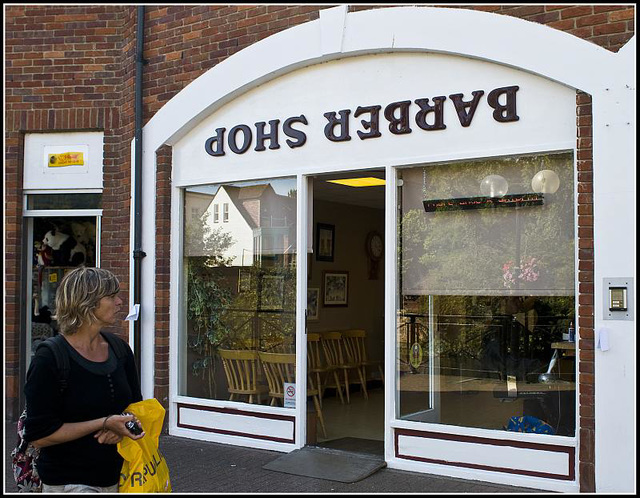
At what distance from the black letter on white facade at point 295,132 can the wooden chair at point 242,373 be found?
2.16m

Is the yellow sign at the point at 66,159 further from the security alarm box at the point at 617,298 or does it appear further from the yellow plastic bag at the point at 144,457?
the security alarm box at the point at 617,298

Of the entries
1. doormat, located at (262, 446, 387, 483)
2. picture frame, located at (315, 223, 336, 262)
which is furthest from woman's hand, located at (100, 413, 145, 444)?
picture frame, located at (315, 223, 336, 262)

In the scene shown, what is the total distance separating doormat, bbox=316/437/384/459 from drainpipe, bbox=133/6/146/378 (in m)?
2.24

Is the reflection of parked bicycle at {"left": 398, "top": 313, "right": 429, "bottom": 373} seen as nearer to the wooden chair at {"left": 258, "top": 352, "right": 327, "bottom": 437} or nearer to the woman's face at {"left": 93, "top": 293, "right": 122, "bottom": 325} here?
the wooden chair at {"left": 258, "top": 352, "right": 327, "bottom": 437}

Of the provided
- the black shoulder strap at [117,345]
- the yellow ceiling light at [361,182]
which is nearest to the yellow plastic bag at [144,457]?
the black shoulder strap at [117,345]

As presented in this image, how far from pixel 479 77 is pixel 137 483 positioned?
14.3 feet

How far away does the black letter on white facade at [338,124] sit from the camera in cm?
713

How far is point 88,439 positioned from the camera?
3.57 meters

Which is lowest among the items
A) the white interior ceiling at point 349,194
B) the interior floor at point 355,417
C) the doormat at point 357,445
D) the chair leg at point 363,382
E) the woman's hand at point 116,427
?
the interior floor at point 355,417

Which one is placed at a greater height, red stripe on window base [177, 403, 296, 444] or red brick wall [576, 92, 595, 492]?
red brick wall [576, 92, 595, 492]

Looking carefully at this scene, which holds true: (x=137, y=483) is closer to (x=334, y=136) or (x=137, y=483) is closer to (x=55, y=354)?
(x=55, y=354)

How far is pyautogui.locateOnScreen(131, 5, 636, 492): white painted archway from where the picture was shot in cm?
561

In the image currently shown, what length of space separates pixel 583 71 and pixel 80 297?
4.10 m

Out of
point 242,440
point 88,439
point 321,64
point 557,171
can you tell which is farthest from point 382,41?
point 88,439
